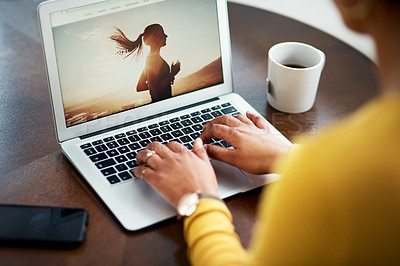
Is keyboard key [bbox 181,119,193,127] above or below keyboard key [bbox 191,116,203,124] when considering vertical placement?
above

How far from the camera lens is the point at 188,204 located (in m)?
0.88

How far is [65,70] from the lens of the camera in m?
1.04

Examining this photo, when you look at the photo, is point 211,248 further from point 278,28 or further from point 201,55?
point 278,28

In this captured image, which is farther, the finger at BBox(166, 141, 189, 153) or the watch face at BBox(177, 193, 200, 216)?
the finger at BBox(166, 141, 189, 153)

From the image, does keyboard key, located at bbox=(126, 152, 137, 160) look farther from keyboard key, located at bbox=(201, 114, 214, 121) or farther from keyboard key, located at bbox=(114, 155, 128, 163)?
keyboard key, located at bbox=(201, 114, 214, 121)

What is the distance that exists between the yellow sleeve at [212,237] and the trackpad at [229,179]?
0.11m

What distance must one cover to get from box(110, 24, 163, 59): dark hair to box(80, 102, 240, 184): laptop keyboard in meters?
0.18

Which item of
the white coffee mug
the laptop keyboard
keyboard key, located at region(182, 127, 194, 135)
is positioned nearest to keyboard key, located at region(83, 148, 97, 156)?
the laptop keyboard

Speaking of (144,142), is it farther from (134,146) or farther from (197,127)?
(197,127)

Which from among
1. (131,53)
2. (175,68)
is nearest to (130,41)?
(131,53)

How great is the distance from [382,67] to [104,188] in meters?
0.58

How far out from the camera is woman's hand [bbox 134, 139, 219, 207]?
3.00 feet

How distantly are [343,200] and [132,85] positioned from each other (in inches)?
25.9

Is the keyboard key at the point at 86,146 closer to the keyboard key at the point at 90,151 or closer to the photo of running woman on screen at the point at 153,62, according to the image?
the keyboard key at the point at 90,151
